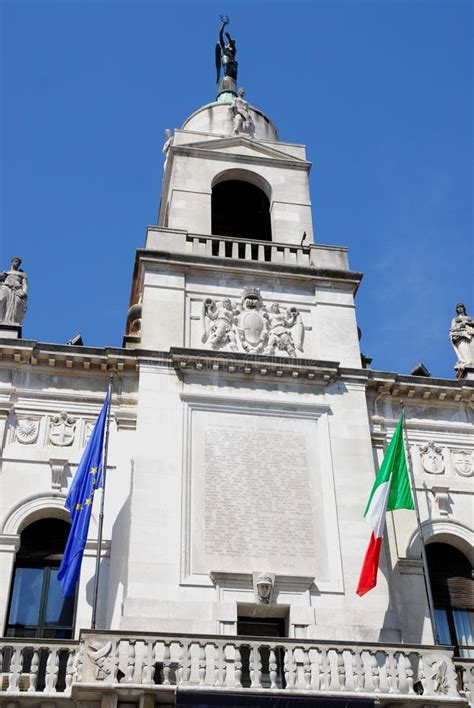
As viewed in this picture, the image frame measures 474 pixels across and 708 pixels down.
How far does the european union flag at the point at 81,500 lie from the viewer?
18.7m

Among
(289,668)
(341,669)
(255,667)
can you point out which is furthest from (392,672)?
(255,667)

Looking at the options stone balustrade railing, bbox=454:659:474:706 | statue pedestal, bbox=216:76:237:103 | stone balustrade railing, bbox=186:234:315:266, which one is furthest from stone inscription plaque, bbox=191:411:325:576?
statue pedestal, bbox=216:76:237:103

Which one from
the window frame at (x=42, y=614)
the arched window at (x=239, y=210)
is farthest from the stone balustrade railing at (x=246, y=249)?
the window frame at (x=42, y=614)

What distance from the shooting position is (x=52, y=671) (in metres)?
16.8

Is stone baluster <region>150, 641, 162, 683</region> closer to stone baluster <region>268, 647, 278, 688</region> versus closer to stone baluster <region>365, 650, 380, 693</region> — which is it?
stone baluster <region>268, 647, 278, 688</region>

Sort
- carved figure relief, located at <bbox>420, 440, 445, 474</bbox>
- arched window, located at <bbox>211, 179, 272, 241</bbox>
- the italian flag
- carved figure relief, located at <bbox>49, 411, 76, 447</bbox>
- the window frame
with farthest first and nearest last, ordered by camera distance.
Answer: arched window, located at <bbox>211, 179, 272, 241</bbox>, carved figure relief, located at <bbox>420, 440, 445, 474</bbox>, carved figure relief, located at <bbox>49, 411, 76, 447</bbox>, the window frame, the italian flag

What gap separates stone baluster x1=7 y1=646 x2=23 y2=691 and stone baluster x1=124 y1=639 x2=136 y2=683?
6.47 ft

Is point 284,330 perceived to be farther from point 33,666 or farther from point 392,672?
point 33,666

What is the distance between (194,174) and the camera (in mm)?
27250

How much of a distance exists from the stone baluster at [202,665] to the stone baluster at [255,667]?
0.82 meters

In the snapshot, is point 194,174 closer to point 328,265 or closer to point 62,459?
point 328,265

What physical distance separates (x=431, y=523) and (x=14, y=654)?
975cm

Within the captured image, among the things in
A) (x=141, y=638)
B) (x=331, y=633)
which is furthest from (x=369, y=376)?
(x=141, y=638)

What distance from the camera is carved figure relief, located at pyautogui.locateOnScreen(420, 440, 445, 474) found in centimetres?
2267
